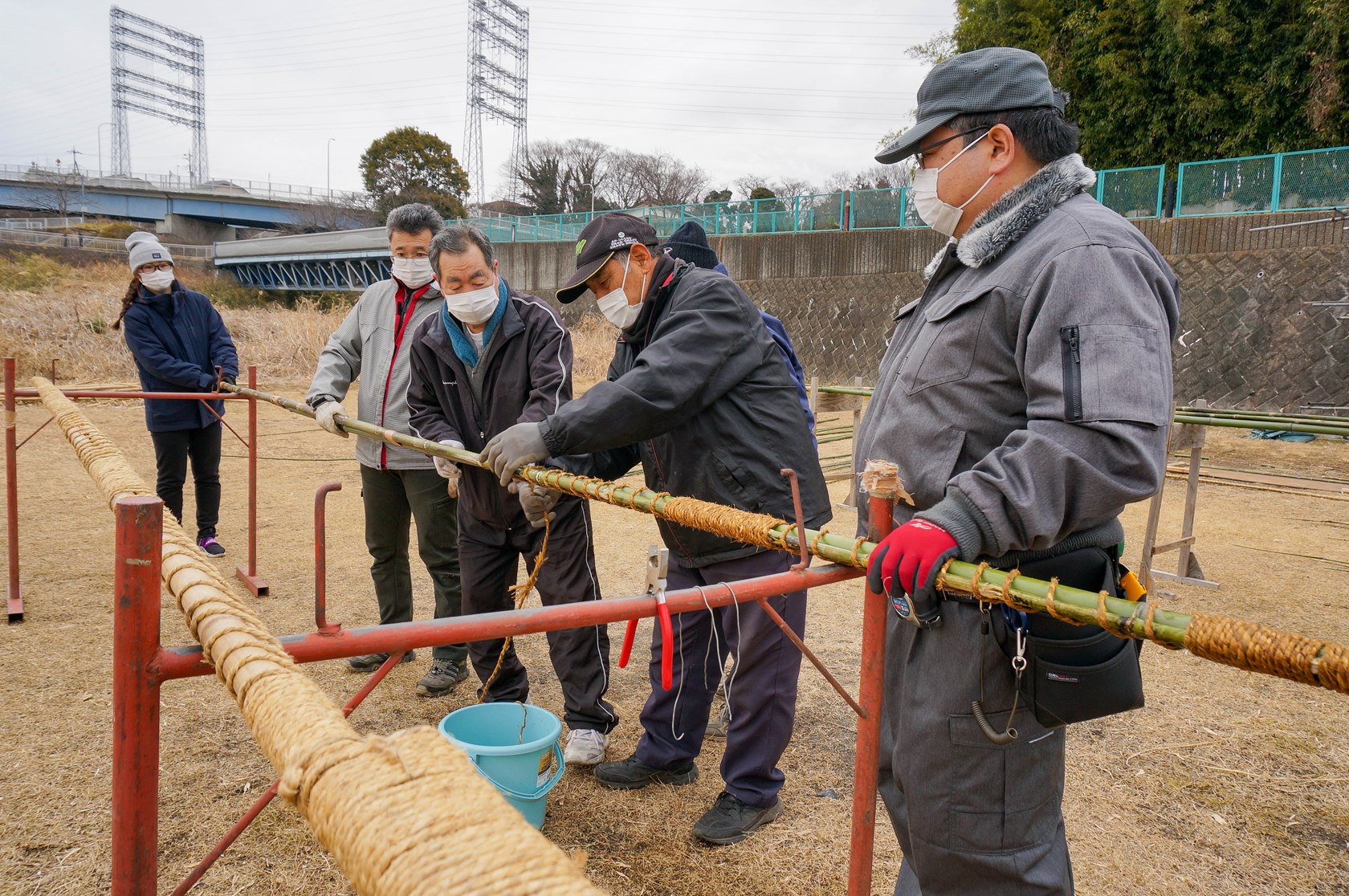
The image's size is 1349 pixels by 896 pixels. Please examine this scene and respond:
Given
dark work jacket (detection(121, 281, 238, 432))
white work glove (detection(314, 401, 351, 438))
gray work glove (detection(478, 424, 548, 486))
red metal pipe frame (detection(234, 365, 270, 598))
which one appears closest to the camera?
gray work glove (detection(478, 424, 548, 486))

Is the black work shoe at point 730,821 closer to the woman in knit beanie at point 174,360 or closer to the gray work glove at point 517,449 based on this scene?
the gray work glove at point 517,449

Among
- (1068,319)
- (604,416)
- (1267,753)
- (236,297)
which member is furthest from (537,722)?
(236,297)

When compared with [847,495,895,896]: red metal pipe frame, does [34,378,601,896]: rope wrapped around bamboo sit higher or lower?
higher

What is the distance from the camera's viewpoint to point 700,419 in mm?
2682

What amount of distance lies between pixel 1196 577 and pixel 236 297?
36.3 meters

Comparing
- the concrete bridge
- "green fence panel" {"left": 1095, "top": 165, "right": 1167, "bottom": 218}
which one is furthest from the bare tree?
"green fence panel" {"left": 1095, "top": 165, "right": 1167, "bottom": 218}

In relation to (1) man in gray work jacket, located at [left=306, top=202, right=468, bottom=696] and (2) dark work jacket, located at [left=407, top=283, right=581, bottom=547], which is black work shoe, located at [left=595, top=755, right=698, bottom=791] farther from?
(1) man in gray work jacket, located at [left=306, top=202, right=468, bottom=696]

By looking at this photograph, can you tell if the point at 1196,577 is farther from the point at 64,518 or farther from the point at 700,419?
the point at 64,518

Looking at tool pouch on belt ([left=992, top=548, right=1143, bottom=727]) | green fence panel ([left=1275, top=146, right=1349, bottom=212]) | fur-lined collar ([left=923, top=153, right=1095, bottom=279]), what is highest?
green fence panel ([left=1275, top=146, right=1349, bottom=212])

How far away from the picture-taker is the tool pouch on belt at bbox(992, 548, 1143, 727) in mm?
1524

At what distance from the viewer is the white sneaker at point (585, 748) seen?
10.4ft

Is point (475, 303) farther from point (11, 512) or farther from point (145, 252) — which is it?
point (145, 252)

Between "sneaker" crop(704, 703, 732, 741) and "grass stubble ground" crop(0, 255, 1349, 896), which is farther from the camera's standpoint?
"sneaker" crop(704, 703, 732, 741)

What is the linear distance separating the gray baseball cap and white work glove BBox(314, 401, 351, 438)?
2.79 m
